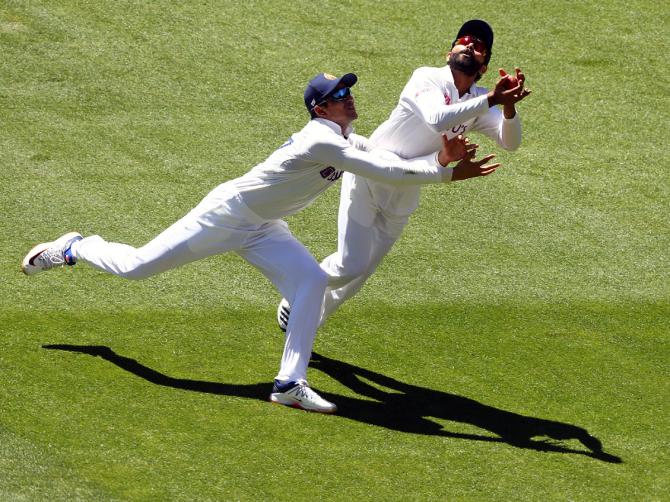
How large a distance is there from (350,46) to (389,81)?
74cm

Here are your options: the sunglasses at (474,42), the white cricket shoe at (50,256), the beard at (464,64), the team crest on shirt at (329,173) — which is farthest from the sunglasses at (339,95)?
the white cricket shoe at (50,256)

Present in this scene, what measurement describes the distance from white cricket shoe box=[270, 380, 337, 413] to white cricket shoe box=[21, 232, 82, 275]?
1.90 metres

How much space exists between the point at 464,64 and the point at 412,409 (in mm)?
2372

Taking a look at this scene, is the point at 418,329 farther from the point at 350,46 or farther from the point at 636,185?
the point at 350,46

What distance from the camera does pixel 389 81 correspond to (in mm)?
13461

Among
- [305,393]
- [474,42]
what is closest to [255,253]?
[305,393]

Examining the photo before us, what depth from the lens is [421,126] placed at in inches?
342

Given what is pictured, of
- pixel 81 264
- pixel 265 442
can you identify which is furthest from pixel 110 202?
pixel 265 442

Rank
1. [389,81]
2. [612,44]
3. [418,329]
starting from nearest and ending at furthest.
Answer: [418,329], [389,81], [612,44]

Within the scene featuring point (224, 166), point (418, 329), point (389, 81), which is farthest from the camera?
point (389, 81)

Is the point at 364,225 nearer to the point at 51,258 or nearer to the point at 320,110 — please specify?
the point at 320,110

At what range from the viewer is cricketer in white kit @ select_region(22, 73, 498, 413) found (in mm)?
8094

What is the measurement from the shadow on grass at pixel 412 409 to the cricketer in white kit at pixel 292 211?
12.1 inches

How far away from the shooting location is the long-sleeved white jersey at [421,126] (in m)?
8.52
